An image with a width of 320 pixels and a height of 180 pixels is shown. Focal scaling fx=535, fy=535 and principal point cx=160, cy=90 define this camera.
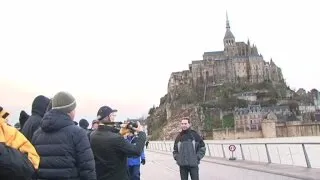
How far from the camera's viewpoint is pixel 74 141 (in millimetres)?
4922

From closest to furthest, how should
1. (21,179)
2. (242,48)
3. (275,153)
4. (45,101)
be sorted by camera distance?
(21,179) < (45,101) < (275,153) < (242,48)

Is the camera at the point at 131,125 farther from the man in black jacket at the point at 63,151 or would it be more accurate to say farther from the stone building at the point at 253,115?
the stone building at the point at 253,115

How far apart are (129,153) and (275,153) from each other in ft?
51.6

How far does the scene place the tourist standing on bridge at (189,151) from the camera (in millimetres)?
10344

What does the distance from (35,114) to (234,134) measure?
5475 inches

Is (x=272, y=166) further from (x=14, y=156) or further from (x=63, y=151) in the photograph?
(x=14, y=156)

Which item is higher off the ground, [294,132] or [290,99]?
[290,99]

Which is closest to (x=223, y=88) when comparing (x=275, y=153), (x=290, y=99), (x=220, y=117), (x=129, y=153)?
(x=220, y=117)

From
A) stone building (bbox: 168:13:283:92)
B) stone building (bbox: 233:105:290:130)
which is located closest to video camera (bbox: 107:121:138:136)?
stone building (bbox: 233:105:290:130)

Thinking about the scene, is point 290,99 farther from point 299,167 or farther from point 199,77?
point 299,167

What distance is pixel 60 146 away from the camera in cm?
488

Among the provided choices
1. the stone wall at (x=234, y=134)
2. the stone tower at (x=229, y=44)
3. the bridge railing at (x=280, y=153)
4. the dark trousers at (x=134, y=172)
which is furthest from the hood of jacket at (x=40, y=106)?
the stone tower at (x=229, y=44)

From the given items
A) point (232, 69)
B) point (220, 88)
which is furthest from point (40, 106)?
point (232, 69)

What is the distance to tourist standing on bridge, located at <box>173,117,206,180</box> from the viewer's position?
10.3m
